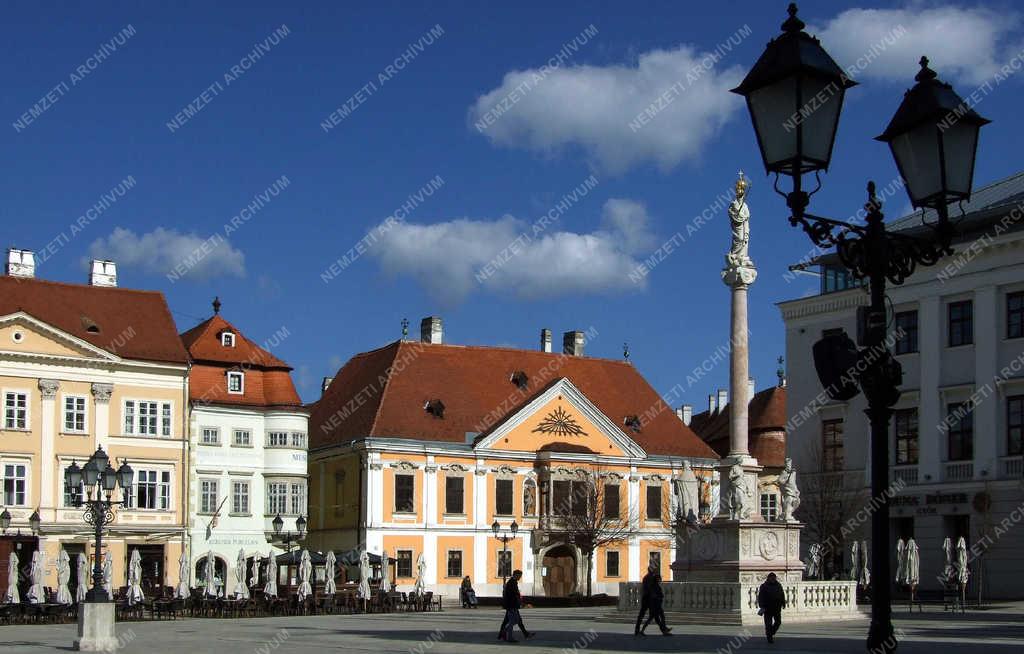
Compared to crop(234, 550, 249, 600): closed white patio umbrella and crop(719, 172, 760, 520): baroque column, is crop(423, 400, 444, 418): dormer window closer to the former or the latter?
crop(234, 550, 249, 600): closed white patio umbrella

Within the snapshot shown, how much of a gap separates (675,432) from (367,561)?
25868 mm

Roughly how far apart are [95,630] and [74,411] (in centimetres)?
2900

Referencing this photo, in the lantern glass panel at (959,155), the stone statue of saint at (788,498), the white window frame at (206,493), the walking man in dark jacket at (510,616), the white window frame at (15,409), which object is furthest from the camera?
the white window frame at (206,493)

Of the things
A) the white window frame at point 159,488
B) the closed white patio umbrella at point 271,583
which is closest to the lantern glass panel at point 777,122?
the closed white patio umbrella at point 271,583

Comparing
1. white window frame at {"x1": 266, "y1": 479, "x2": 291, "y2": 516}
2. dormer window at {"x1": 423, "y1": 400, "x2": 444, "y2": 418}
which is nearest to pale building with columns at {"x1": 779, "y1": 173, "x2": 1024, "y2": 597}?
dormer window at {"x1": 423, "y1": 400, "x2": 444, "y2": 418}

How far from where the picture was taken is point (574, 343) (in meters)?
71.4

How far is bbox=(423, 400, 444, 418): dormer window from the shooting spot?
Result: 61131 millimetres

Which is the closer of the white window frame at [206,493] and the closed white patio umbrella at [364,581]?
the closed white patio umbrella at [364,581]

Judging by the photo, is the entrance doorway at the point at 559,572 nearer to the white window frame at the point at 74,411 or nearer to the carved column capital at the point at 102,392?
the carved column capital at the point at 102,392

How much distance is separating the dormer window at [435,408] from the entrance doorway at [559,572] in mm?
7676

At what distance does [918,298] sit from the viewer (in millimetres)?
46594

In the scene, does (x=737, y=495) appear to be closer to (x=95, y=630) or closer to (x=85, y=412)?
(x=95, y=630)

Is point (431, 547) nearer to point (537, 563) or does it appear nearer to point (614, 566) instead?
point (537, 563)

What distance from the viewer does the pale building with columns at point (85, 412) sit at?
164ft
